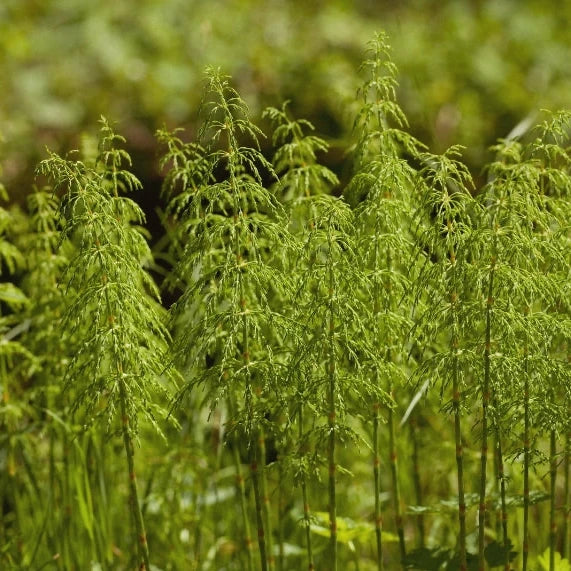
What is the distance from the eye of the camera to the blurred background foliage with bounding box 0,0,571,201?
4.27 meters

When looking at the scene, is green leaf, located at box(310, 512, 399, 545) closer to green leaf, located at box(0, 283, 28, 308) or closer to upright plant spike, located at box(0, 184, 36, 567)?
upright plant spike, located at box(0, 184, 36, 567)

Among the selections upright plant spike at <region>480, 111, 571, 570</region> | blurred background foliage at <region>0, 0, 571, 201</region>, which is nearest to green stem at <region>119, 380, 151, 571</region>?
upright plant spike at <region>480, 111, 571, 570</region>

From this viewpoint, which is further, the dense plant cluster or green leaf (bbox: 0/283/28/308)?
green leaf (bbox: 0/283/28/308)

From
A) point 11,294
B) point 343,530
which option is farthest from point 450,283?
point 11,294

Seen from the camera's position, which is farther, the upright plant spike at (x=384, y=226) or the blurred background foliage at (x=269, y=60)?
the blurred background foliage at (x=269, y=60)

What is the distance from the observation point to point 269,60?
4430mm

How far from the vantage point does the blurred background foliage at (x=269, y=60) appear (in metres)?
4.27

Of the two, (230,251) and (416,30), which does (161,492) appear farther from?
(416,30)

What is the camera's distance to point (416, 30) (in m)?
4.71

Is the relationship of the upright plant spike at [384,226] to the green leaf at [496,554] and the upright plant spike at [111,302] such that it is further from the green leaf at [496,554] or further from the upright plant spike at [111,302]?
the upright plant spike at [111,302]

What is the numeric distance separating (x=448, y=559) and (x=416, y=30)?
10.4 feet

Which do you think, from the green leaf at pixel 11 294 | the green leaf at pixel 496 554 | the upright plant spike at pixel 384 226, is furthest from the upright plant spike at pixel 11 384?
the green leaf at pixel 496 554

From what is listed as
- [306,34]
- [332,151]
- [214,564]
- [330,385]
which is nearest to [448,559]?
[330,385]

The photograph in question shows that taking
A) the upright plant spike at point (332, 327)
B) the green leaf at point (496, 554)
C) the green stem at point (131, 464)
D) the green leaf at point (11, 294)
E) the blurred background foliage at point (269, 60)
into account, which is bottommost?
the green leaf at point (496, 554)
